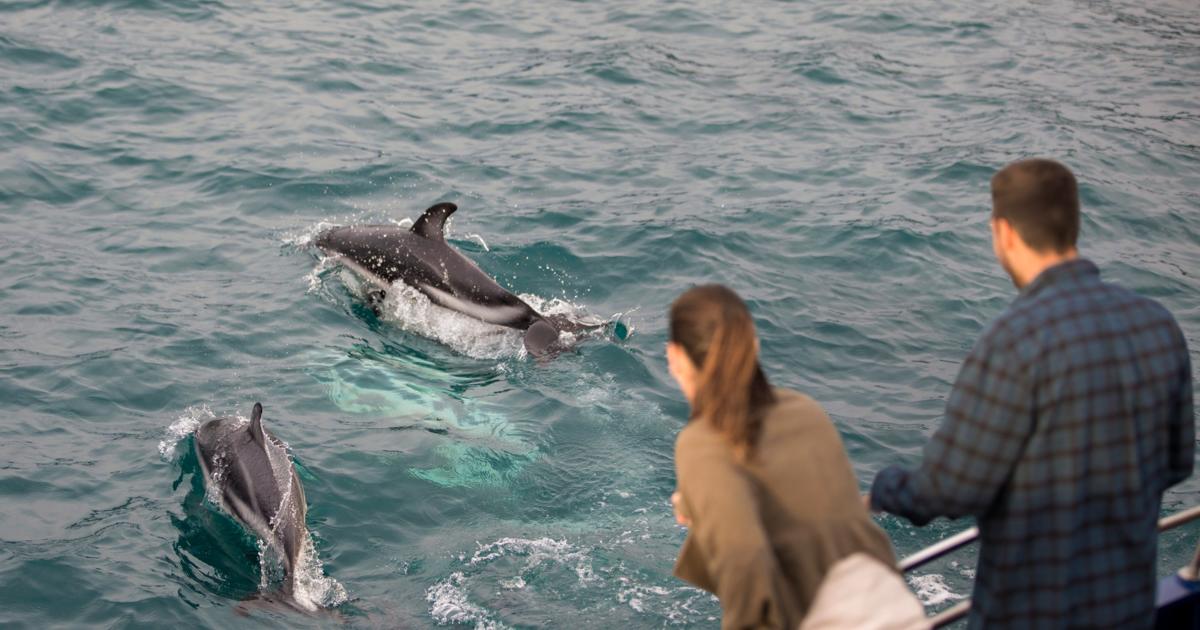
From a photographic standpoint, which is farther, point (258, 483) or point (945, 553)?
point (258, 483)

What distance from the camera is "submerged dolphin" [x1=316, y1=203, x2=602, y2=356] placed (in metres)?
11.9

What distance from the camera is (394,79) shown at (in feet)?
63.4

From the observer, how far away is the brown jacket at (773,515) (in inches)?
139

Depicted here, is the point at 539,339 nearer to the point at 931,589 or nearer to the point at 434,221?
the point at 434,221

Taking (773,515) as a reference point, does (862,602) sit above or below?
below

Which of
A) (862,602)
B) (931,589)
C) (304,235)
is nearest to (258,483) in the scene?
(931,589)

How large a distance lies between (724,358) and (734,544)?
0.54 metres

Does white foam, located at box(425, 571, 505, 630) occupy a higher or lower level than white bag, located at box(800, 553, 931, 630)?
lower

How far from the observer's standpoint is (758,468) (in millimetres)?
3701

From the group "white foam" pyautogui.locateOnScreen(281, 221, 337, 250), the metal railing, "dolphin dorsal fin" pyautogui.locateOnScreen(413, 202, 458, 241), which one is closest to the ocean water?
"white foam" pyautogui.locateOnScreen(281, 221, 337, 250)

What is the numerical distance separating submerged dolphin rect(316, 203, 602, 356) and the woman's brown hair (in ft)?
25.9

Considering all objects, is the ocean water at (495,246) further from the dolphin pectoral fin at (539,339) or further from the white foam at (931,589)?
the dolphin pectoral fin at (539,339)

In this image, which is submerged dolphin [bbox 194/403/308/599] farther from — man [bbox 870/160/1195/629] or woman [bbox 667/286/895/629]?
man [bbox 870/160/1195/629]

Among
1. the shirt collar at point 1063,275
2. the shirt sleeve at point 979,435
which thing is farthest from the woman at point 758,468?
the shirt collar at point 1063,275
